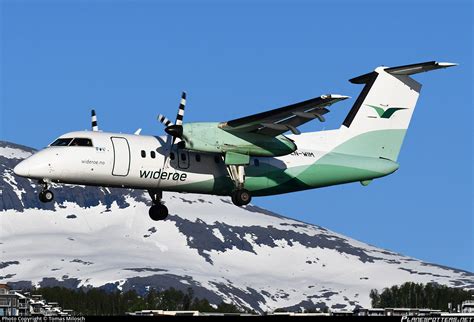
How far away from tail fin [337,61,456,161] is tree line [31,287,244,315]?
354 ft

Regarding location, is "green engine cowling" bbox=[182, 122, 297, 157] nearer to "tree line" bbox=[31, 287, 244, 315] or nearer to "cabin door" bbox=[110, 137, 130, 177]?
"cabin door" bbox=[110, 137, 130, 177]

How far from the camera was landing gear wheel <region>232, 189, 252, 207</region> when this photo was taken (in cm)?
4587

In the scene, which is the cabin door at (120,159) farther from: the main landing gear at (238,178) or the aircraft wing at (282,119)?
the main landing gear at (238,178)

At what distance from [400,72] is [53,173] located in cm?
1601

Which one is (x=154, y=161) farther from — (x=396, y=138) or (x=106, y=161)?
(x=396, y=138)

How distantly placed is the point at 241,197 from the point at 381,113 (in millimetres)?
8711

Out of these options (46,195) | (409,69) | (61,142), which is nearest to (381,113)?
(409,69)

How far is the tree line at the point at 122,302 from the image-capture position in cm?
15938

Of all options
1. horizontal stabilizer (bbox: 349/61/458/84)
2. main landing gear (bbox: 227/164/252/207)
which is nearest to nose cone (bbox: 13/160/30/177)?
main landing gear (bbox: 227/164/252/207)

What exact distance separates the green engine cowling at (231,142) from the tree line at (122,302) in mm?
111357

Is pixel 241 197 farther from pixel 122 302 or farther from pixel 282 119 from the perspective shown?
pixel 122 302

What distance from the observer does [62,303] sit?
171 metres

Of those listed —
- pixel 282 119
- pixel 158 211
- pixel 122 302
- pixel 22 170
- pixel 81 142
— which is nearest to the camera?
pixel 22 170

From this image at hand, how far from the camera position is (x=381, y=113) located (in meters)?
51.1
